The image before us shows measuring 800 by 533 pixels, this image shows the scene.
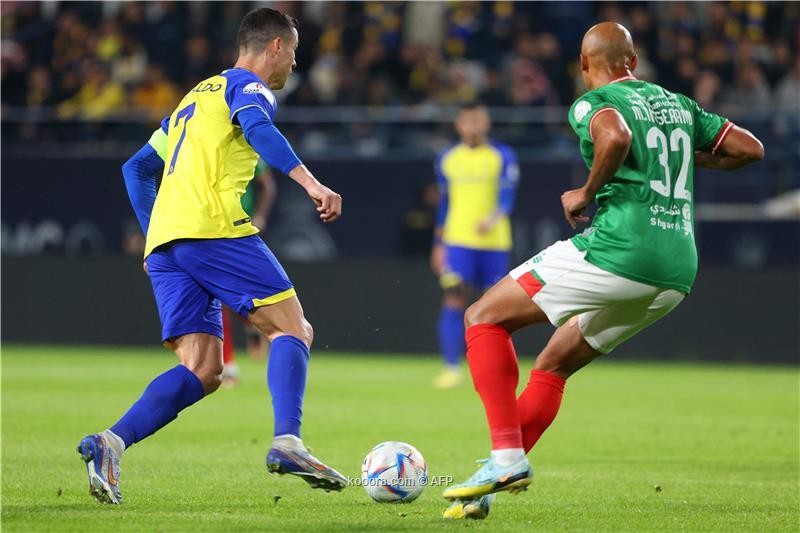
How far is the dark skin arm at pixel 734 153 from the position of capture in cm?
603

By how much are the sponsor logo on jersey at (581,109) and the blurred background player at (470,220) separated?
8.00m

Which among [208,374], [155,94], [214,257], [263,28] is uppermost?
[155,94]

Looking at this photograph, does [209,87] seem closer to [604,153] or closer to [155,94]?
[604,153]

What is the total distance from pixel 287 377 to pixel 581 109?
1.72m

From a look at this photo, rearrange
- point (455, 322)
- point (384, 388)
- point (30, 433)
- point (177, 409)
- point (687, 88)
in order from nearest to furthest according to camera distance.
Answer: point (177, 409) < point (30, 433) < point (384, 388) < point (455, 322) < point (687, 88)

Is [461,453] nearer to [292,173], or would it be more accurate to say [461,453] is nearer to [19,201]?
[292,173]

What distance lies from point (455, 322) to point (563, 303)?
800 cm

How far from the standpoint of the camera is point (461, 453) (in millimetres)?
8172

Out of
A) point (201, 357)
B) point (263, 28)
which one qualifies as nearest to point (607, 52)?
point (263, 28)

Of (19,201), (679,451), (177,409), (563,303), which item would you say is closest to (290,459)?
(177,409)

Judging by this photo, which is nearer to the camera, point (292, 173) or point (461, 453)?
point (292, 173)

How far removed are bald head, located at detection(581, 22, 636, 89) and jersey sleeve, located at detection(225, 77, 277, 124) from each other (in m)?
1.41

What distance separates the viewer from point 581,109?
5617 mm

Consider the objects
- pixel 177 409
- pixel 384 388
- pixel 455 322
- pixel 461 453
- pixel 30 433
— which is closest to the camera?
pixel 177 409
